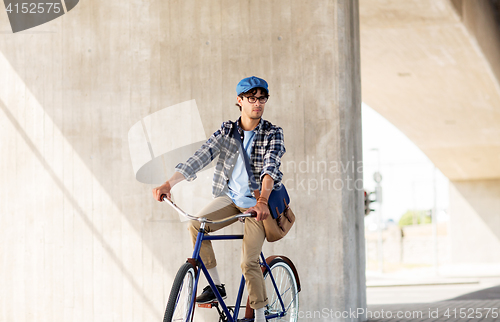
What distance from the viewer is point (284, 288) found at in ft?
15.9

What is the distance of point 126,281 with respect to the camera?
6047 millimetres

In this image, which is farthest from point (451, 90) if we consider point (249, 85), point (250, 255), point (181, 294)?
point (181, 294)

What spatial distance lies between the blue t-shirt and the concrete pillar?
28.1 meters

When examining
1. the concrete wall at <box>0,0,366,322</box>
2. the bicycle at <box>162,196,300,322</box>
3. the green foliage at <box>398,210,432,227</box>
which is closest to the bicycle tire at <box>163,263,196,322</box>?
the bicycle at <box>162,196,300,322</box>

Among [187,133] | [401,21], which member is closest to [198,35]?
[187,133]

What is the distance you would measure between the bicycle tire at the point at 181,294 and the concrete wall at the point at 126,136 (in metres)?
2.31

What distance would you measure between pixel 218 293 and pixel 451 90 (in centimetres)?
1446

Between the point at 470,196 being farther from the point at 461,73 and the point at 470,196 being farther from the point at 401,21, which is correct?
the point at 401,21

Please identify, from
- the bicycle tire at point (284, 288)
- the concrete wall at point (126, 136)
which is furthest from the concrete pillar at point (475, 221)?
the bicycle tire at point (284, 288)

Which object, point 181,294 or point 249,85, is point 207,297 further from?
point 249,85

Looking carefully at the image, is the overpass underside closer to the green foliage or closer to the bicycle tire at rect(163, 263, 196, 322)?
the bicycle tire at rect(163, 263, 196, 322)

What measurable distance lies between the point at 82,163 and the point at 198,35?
1860 millimetres

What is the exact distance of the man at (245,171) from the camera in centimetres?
411

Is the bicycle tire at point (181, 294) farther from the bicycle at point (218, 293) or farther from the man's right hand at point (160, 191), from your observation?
the man's right hand at point (160, 191)
